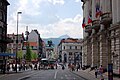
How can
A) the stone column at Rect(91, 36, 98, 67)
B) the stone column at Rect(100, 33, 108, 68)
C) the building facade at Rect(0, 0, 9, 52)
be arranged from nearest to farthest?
the stone column at Rect(100, 33, 108, 68), the stone column at Rect(91, 36, 98, 67), the building facade at Rect(0, 0, 9, 52)

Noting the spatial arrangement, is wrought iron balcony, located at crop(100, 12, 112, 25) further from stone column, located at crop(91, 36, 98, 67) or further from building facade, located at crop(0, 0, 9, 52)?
building facade, located at crop(0, 0, 9, 52)

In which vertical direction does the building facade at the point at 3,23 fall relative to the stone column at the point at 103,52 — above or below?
above

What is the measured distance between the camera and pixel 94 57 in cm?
7156

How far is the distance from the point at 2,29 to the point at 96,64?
1065 inches

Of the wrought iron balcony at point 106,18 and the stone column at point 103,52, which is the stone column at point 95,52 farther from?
the wrought iron balcony at point 106,18

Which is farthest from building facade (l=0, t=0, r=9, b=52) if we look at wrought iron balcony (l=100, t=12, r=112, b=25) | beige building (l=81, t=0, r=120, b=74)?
wrought iron balcony (l=100, t=12, r=112, b=25)

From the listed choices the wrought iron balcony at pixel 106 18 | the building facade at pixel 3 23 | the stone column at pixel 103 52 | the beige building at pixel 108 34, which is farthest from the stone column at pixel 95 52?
the building facade at pixel 3 23

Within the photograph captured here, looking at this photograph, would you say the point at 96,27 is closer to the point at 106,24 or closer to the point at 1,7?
the point at 106,24

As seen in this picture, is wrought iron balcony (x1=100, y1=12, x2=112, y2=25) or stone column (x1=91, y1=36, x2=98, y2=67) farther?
stone column (x1=91, y1=36, x2=98, y2=67)

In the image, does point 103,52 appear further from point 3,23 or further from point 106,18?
point 3,23

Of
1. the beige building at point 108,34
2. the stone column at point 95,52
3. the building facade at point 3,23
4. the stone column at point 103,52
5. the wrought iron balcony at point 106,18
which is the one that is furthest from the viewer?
the building facade at point 3,23

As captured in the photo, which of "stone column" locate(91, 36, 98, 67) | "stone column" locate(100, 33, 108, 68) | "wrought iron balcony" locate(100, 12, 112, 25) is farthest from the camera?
"stone column" locate(91, 36, 98, 67)

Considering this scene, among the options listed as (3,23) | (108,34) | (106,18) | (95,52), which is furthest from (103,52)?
(3,23)

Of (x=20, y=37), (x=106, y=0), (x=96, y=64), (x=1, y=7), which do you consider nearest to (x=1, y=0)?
(x=1, y=7)
